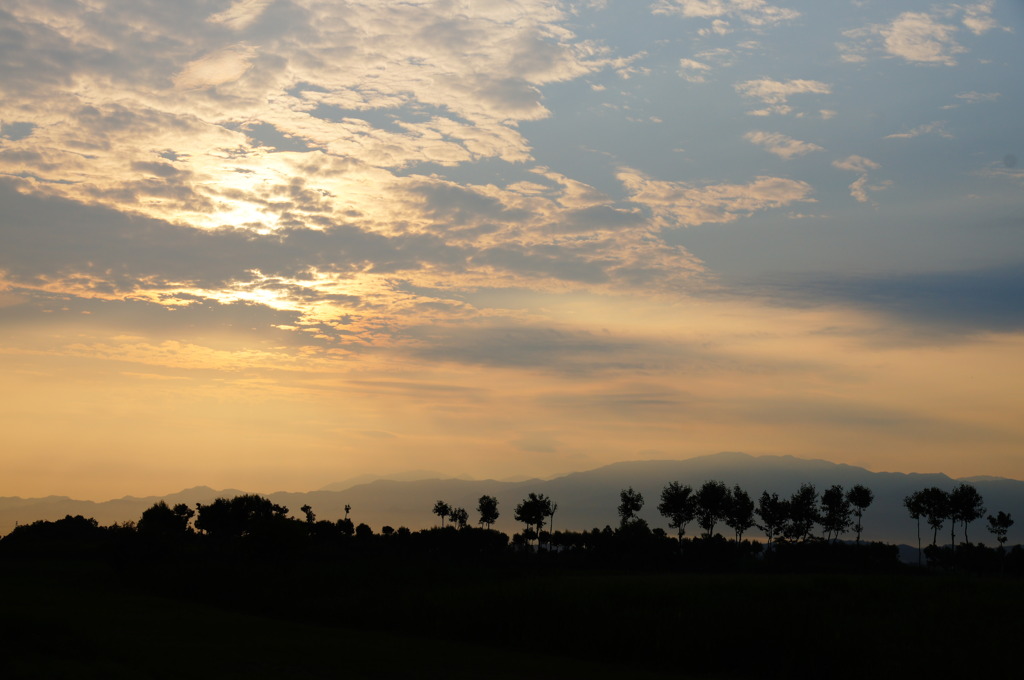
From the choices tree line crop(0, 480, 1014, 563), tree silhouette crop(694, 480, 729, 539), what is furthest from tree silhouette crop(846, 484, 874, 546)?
tree silhouette crop(694, 480, 729, 539)

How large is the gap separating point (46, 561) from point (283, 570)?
4316 cm

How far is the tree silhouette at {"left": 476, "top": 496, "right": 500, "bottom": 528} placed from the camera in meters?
166

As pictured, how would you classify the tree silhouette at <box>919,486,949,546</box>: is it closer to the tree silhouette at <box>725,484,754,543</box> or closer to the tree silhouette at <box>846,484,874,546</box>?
the tree silhouette at <box>846,484,874,546</box>

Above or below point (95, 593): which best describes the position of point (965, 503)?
above

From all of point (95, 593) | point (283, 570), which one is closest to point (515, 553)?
point (283, 570)

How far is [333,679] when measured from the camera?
122 feet

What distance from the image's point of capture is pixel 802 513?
142750 millimetres

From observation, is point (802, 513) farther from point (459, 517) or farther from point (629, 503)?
point (459, 517)

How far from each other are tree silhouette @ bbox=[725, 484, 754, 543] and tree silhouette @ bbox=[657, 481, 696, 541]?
6218mm

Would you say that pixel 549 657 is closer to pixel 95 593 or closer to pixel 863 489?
pixel 95 593

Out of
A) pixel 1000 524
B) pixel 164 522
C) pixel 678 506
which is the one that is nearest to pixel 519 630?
pixel 164 522

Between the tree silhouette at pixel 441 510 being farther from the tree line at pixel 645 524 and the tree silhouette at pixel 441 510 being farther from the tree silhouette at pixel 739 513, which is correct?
the tree silhouette at pixel 739 513

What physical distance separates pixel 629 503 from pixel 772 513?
25784mm

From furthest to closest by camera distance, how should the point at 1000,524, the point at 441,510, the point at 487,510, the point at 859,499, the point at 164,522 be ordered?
the point at 441,510, the point at 487,510, the point at 859,499, the point at 1000,524, the point at 164,522
